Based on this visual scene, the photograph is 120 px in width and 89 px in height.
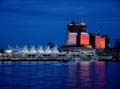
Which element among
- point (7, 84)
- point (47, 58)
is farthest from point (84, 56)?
point (7, 84)

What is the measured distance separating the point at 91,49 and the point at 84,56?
18157 mm

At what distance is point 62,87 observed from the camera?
36.4 m

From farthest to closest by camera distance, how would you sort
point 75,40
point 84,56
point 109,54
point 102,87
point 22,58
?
point 75,40, point 109,54, point 84,56, point 22,58, point 102,87

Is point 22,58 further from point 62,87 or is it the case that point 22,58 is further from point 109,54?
point 62,87

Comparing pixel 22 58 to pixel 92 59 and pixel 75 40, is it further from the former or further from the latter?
pixel 75 40

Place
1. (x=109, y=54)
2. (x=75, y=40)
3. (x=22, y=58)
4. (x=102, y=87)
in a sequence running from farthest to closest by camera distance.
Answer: (x=75, y=40) → (x=109, y=54) → (x=22, y=58) → (x=102, y=87)

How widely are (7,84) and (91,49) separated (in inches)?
4268

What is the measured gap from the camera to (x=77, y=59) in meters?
120

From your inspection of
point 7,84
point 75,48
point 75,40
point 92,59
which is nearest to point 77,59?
point 92,59

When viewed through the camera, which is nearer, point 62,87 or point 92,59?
point 62,87

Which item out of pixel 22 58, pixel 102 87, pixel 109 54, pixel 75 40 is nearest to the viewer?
pixel 102 87

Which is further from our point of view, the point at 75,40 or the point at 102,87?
the point at 75,40

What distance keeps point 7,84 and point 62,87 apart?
14.6 ft

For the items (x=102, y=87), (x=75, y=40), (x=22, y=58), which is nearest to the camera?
(x=102, y=87)
